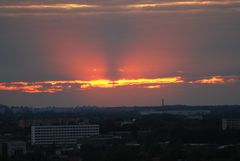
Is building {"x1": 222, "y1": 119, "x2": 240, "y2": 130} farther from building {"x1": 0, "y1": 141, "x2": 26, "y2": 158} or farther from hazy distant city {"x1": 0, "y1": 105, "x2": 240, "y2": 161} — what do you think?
building {"x1": 0, "y1": 141, "x2": 26, "y2": 158}

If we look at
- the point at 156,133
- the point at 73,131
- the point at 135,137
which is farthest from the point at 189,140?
the point at 73,131

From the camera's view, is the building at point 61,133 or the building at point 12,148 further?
the building at point 61,133

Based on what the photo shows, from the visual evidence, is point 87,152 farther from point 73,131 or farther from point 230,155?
point 73,131

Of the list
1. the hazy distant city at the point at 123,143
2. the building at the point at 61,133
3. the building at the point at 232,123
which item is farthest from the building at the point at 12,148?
the building at the point at 232,123

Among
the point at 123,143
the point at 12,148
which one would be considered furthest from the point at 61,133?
the point at 12,148

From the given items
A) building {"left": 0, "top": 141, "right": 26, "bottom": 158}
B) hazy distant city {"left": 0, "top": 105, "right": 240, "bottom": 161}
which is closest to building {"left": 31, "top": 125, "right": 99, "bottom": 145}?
hazy distant city {"left": 0, "top": 105, "right": 240, "bottom": 161}

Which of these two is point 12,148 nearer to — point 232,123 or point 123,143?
point 123,143

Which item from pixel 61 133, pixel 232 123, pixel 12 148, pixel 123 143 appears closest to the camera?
pixel 12 148

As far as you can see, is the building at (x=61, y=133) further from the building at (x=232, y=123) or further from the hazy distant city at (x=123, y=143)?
the building at (x=232, y=123)
